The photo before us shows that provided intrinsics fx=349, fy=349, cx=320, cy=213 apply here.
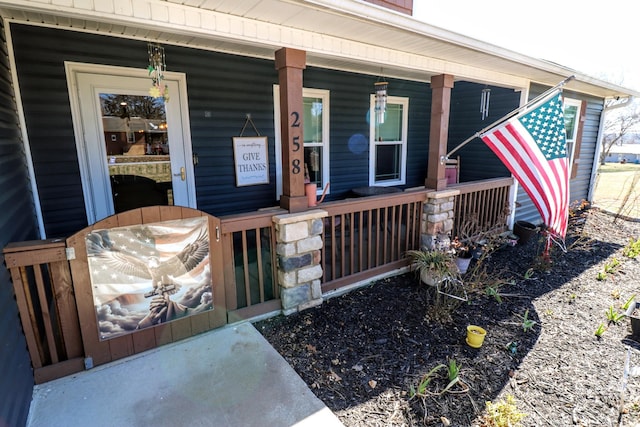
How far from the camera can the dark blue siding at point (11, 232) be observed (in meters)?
1.63

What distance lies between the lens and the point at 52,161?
313 cm

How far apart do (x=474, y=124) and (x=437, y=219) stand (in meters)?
2.77

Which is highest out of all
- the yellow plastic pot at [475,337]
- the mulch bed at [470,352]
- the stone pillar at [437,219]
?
the stone pillar at [437,219]

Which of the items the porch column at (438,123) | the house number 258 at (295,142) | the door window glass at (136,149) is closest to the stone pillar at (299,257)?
the house number 258 at (295,142)

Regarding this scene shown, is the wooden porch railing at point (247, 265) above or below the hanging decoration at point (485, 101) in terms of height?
below

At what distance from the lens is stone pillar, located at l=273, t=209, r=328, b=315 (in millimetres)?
2961

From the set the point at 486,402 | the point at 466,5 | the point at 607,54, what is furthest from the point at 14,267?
the point at 607,54

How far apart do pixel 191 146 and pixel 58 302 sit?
6.92ft

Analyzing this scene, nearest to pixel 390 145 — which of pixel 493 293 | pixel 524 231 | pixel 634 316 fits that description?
pixel 524 231

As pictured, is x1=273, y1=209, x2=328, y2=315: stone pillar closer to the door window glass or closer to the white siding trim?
the white siding trim

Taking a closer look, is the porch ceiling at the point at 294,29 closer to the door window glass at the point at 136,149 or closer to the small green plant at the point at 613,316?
the door window glass at the point at 136,149

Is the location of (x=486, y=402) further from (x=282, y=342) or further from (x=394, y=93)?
(x=394, y=93)

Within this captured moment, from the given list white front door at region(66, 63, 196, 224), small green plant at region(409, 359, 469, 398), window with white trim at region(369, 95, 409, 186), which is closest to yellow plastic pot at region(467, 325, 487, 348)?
small green plant at region(409, 359, 469, 398)

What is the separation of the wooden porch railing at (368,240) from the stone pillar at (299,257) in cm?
21
